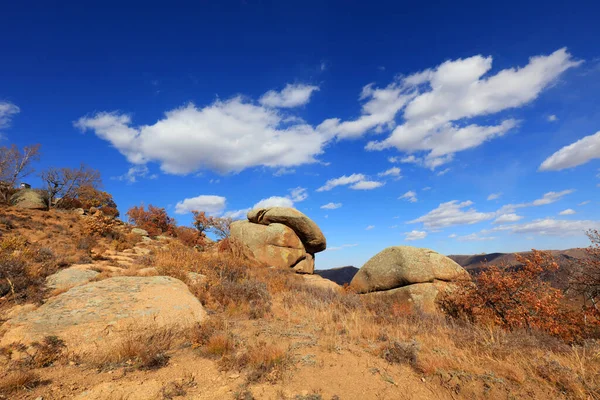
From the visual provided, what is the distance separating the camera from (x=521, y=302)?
9.25 m

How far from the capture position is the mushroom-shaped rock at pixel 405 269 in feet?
40.5

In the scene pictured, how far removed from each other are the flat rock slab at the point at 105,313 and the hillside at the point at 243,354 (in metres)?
0.03

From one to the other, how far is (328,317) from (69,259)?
11109 millimetres

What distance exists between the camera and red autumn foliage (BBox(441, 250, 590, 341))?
335 inches

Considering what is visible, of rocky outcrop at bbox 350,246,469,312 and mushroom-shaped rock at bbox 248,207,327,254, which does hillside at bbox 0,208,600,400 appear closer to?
Result: rocky outcrop at bbox 350,246,469,312

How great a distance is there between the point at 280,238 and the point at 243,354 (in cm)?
1415

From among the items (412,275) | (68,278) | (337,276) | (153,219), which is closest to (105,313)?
(68,278)

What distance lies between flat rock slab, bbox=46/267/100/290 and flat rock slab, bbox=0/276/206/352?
117 cm

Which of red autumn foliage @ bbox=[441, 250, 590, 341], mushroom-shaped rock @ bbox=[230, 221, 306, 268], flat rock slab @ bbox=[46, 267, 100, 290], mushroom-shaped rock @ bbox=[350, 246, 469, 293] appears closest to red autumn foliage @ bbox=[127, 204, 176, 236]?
mushroom-shaped rock @ bbox=[230, 221, 306, 268]

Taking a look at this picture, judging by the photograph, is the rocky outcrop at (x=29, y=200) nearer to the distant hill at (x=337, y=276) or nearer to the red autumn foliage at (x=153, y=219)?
the red autumn foliage at (x=153, y=219)

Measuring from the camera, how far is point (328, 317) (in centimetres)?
805

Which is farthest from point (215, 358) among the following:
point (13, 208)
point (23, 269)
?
point (13, 208)

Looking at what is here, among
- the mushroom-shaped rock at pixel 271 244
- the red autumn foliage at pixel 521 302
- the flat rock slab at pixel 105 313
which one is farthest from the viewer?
the mushroom-shaped rock at pixel 271 244

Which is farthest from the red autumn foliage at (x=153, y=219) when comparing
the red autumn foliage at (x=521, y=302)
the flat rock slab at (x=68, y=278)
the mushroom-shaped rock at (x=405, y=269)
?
the red autumn foliage at (x=521, y=302)
